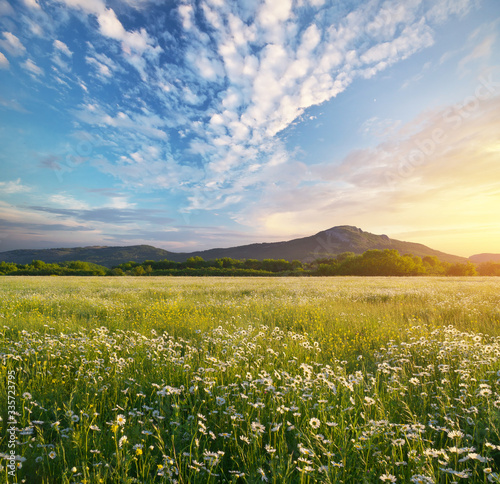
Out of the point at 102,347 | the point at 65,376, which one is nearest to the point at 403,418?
the point at 65,376

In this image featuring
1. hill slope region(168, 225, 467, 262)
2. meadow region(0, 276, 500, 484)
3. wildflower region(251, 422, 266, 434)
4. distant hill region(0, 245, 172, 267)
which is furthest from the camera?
hill slope region(168, 225, 467, 262)

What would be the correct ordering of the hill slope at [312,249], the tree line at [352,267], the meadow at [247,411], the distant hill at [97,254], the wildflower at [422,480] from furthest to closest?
the hill slope at [312,249] < the distant hill at [97,254] < the tree line at [352,267] < the meadow at [247,411] < the wildflower at [422,480]

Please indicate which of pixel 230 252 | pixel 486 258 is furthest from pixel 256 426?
pixel 486 258

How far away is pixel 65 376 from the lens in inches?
156

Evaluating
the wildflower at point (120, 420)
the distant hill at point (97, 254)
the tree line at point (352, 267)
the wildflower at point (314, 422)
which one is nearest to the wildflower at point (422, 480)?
the wildflower at point (314, 422)

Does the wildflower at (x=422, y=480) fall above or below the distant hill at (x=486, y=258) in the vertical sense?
below

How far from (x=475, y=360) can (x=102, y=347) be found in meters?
6.89

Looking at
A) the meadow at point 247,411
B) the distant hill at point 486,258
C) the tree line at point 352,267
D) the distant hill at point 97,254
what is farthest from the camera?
the distant hill at point 97,254

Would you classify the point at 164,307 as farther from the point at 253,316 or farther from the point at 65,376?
the point at 65,376

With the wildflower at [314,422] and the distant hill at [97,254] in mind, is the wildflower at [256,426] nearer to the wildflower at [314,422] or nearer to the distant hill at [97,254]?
the wildflower at [314,422]

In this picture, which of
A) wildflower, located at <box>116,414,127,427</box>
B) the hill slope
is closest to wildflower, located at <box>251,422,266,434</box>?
wildflower, located at <box>116,414,127,427</box>

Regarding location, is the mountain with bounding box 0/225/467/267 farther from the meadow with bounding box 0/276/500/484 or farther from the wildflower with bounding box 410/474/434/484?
the wildflower with bounding box 410/474/434/484

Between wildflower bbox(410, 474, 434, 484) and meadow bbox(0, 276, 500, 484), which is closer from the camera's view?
wildflower bbox(410, 474, 434, 484)

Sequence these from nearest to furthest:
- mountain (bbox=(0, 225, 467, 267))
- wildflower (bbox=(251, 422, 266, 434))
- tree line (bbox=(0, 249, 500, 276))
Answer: wildflower (bbox=(251, 422, 266, 434))
tree line (bbox=(0, 249, 500, 276))
mountain (bbox=(0, 225, 467, 267))
